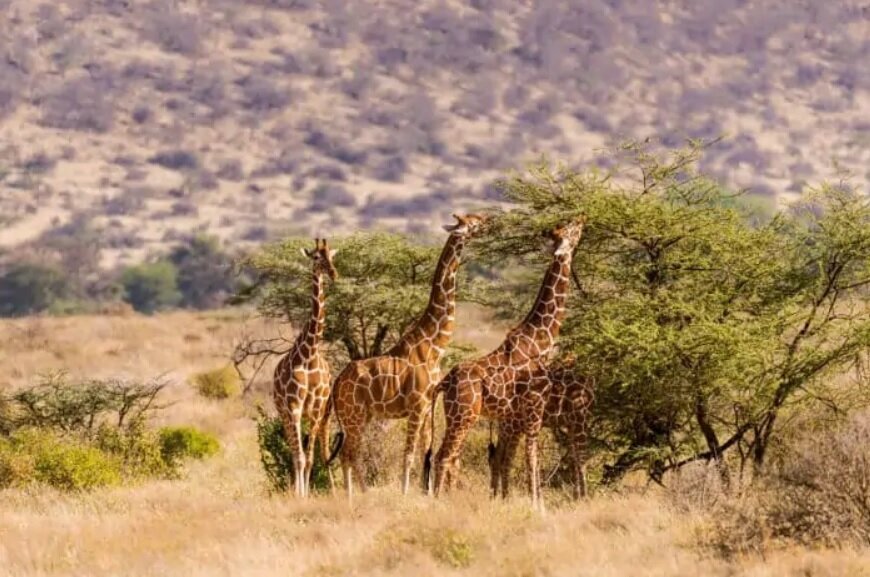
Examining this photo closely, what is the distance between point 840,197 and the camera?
17031mm

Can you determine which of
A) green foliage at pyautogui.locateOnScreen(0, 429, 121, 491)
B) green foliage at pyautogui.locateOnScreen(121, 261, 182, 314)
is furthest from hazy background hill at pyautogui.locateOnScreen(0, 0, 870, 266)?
green foliage at pyautogui.locateOnScreen(0, 429, 121, 491)

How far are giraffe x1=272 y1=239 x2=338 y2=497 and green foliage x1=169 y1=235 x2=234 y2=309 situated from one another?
67981 mm

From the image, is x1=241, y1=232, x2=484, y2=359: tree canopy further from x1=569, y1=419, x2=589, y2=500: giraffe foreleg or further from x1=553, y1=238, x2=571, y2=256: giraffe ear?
x1=569, y1=419, x2=589, y2=500: giraffe foreleg

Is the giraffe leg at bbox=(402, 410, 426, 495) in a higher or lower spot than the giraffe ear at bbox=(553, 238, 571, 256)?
lower

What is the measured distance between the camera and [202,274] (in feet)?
304

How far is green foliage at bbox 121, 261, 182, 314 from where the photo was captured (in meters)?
89.2

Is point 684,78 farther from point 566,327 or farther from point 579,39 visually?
point 566,327

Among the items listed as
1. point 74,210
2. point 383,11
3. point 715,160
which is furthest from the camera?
point 383,11

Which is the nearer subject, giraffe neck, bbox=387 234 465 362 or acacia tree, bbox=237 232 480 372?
giraffe neck, bbox=387 234 465 362

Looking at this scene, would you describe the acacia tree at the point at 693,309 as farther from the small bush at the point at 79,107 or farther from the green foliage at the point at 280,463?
the small bush at the point at 79,107

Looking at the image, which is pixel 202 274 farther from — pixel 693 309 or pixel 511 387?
pixel 511 387

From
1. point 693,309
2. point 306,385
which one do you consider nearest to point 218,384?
point 306,385

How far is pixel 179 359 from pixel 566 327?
1139 inches

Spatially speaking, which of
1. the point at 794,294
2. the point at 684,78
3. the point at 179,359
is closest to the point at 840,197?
the point at 794,294
